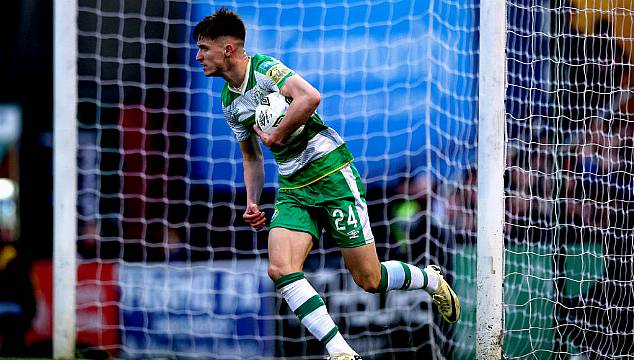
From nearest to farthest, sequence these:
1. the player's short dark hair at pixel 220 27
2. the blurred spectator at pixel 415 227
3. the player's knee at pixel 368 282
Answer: the player's short dark hair at pixel 220 27 → the player's knee at pixel 368 282 → the blurred spectator at pixel 415 227

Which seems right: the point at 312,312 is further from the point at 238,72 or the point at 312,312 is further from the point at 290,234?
the point at 238,72

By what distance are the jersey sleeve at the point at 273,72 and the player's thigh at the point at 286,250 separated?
0.69 metres

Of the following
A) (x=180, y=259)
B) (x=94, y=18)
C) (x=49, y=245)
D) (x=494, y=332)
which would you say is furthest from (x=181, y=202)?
(x=494, y=332)

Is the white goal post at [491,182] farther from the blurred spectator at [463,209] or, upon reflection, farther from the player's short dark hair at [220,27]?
the player's short dark hair at [220,27]

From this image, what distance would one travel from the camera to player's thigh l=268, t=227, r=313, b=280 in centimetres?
480

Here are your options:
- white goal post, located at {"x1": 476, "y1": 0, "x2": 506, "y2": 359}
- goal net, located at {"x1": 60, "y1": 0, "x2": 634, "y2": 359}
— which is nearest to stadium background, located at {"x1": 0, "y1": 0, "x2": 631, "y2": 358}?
goal net, located at {"x1": 60, "y1": 0, "x2": 634, "y2": 359}

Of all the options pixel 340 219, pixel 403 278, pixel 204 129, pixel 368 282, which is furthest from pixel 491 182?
pixel 204 129

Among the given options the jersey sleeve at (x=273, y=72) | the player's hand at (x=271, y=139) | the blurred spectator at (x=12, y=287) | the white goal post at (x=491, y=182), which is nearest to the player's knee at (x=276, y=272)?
the player's hand at (x=271, y=139)

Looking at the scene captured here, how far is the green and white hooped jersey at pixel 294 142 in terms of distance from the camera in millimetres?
4996

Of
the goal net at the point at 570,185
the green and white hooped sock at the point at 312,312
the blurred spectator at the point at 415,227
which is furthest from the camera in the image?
the goal net at the point at 570,185

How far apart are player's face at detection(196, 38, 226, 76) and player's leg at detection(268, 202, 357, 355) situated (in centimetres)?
72

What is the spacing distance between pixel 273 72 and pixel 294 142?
36 centimetres

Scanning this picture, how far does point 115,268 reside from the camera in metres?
6.56

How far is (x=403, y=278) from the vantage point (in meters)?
5.44
